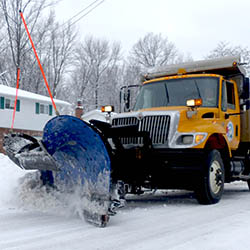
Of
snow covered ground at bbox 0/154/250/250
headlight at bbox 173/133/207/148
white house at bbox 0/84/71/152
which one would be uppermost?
white house at bbox 0/84/71/152

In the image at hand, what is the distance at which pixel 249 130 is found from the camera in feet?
28.6

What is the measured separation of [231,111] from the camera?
26.5 feet

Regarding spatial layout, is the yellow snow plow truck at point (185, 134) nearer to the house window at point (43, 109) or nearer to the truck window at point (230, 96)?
the truck window at point (230, 96)

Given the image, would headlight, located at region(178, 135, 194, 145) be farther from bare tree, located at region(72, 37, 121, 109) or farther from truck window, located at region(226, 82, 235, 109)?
bare tree, located at region(72, 37, 121, 109)

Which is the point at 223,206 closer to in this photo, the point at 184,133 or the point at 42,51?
the point at 184,133

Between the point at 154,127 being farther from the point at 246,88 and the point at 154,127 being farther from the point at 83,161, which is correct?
the point at 246,88

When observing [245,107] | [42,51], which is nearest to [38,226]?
[245,107]

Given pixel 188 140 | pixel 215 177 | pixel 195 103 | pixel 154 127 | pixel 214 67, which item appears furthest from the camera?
pixel 214 67

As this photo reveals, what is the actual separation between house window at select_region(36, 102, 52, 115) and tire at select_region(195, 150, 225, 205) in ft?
82.0

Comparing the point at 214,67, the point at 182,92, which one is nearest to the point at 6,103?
the point at 214,67

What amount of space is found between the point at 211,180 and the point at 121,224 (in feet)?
7.39

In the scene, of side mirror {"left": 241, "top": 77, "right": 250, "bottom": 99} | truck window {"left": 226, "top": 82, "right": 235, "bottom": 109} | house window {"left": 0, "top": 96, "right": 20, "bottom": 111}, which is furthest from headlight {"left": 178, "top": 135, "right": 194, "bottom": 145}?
house window {"left": 0, "top": 96, "right": 20, "bottom": 111}

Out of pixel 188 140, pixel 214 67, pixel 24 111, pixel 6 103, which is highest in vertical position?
pixel 6 103

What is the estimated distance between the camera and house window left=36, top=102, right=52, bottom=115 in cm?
3080
